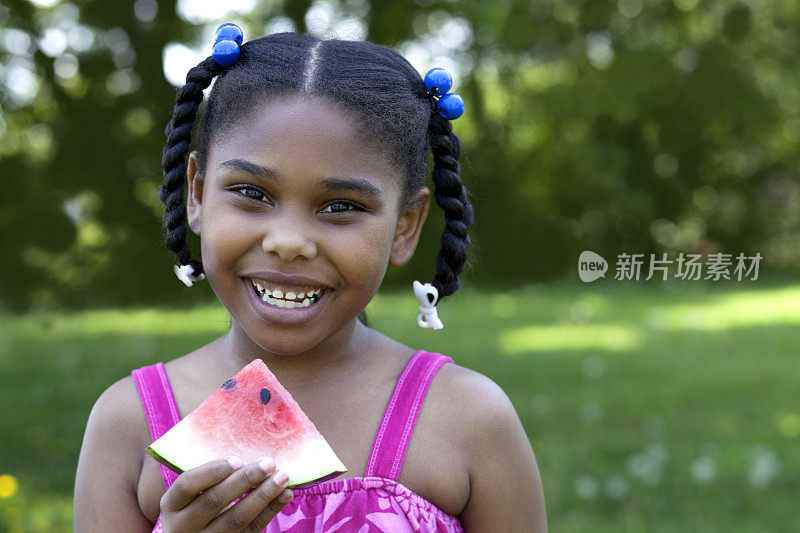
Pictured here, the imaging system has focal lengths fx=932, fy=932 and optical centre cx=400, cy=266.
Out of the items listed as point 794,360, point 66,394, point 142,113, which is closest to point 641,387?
point 794,360

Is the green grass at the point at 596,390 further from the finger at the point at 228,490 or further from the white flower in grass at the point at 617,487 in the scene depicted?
the finger at the point at 228,490

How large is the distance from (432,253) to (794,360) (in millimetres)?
4727

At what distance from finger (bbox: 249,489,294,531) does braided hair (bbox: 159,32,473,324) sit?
2.88ft

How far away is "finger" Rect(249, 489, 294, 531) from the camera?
6.41ft

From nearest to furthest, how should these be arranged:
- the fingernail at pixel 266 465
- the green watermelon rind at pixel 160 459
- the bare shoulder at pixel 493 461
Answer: the fingernail at pixel 266 465
the green watermelon rind at pixel 160 459
the bare shoulder at pixel 493 461

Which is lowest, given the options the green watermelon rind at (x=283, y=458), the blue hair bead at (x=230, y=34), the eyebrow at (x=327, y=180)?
the green watermelon rind at (x=283, y=458)

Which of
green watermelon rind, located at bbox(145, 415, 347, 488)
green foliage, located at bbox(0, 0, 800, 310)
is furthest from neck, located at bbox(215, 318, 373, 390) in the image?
green foliage, located at bbox(0, 0, 800, 310)

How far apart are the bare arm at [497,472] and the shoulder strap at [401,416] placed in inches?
5.1

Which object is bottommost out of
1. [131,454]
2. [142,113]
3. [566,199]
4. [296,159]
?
[131,454]

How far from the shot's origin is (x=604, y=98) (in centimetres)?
1403

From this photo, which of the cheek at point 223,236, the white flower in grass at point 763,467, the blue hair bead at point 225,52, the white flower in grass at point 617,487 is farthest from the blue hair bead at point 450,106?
the white flower in grass at point 763,467

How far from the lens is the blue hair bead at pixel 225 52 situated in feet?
8.17

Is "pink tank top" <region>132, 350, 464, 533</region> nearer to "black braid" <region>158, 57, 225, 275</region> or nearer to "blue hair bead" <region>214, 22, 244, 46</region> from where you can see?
"black braid" <region>158, 57, 225, 275</region>

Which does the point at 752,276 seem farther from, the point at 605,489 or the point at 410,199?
the point at 410,199
